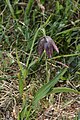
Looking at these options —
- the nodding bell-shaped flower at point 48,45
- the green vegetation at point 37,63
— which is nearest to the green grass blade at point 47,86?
the green vegetation at point 37,63

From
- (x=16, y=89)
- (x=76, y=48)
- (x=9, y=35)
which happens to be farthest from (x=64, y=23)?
(x=16, y=89)

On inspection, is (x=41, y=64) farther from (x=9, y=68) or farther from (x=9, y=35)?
(x=9, y=35)

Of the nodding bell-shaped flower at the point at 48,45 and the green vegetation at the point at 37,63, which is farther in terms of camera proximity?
the green vegetation at the point at 37,63

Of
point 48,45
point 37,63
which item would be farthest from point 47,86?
point 37,63

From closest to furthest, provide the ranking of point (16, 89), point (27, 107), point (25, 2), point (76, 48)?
point (27, 107), point (16, 89), point (76, 48), point (25, 2)

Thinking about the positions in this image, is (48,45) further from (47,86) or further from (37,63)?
(37,63)

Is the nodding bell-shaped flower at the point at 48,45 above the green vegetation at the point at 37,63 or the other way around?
above

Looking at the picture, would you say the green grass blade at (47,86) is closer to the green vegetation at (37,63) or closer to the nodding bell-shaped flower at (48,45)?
the green vegetation at (37,63)

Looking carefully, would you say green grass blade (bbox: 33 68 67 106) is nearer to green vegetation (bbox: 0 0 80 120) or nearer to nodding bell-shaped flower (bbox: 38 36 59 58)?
green vegetation (bbox: 0 0 80 120)
